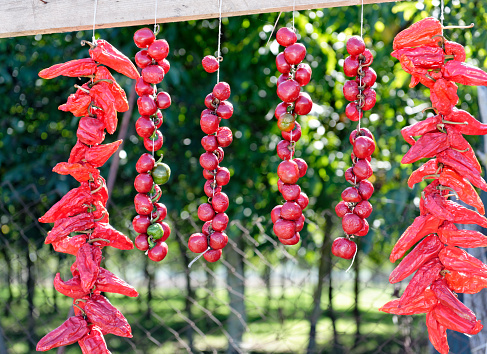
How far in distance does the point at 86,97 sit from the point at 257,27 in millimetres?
1495

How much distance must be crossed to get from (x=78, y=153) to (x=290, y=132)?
0.55 metres

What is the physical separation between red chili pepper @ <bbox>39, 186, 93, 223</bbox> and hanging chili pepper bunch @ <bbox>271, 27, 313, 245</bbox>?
0.49 meters

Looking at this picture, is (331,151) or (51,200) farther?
(331,151)

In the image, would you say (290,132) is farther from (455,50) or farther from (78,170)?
(78,170)

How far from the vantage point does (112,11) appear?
1316mm

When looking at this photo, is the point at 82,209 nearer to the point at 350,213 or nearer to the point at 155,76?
the point at 155,76

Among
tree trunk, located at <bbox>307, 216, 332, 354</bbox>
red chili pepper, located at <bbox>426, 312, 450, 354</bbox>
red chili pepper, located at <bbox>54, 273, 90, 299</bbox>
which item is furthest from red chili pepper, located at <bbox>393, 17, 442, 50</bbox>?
tree trunk, located at <bbox>307, 216, 332, 354</bbox>

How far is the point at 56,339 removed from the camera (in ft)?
3.67

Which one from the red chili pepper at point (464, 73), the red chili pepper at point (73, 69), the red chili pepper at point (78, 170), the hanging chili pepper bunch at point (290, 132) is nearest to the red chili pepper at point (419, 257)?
the hanging chili pepper bunch at point (290, 132)

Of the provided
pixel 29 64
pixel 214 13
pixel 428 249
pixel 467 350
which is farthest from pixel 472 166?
pixel 29 64

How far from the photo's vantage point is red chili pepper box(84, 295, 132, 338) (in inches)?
44.3

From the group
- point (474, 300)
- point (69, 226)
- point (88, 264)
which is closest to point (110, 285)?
point (88, 264)

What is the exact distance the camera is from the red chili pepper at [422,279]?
1034mm

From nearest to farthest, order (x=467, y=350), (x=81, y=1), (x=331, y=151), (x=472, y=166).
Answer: (x=472, y=166)
(x=81, y=1)
(x=467, y=350)
(x=331, y=151)
